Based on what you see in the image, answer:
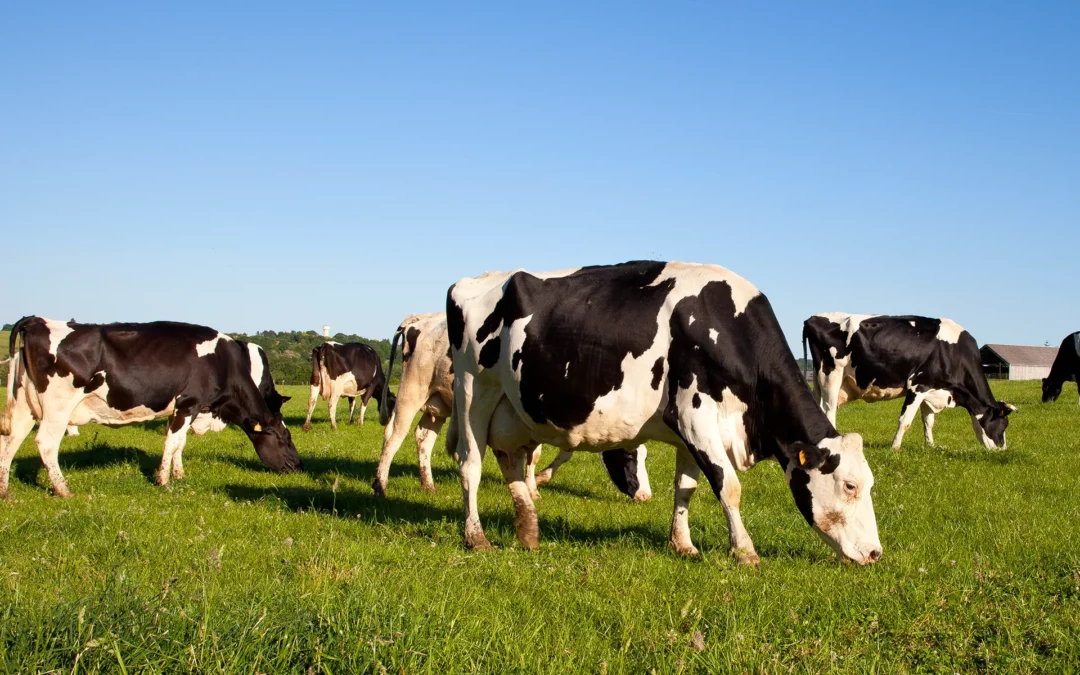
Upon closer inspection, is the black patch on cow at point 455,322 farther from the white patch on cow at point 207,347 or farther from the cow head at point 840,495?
the white patch on cow at point 207,347

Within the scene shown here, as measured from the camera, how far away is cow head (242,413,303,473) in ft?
46.1

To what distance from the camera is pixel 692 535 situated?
8445 millimetres

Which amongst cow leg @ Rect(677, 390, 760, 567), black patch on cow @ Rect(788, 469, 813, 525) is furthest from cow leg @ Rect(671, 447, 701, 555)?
black patch on cow @ Rect(788, 469, 813, 525)

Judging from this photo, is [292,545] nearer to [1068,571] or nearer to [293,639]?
[293,639]

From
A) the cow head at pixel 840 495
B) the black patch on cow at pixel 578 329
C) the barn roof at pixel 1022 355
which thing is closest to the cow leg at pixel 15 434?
the black patch on cow at pixel 578 329

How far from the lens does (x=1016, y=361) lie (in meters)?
73.0

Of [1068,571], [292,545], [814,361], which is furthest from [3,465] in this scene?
[814,361]

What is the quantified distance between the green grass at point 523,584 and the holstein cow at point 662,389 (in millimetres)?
557

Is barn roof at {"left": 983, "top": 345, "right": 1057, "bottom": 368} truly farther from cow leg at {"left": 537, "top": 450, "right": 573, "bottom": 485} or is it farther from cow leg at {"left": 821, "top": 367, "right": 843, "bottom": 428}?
cow leg at {"left": 537, "top": 450, "right": 573, "bottom": 485}

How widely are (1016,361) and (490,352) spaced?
75653mm

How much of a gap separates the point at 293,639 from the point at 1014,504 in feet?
28.5

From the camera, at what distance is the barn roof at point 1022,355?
239ft

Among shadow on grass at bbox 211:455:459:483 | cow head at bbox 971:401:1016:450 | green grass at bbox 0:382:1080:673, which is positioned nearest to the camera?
green grass at bbox 0:382:1080:673

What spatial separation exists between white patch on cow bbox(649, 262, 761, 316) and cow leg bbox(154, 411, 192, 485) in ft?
26.9
